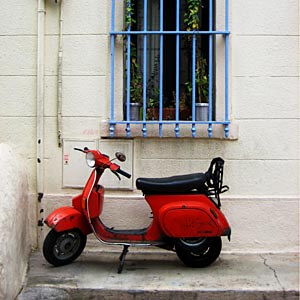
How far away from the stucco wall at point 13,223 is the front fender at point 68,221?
336 millimetres

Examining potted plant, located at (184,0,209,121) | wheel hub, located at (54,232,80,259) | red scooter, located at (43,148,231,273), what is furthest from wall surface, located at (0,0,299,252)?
wheel hub, located at (54,232,80,259)

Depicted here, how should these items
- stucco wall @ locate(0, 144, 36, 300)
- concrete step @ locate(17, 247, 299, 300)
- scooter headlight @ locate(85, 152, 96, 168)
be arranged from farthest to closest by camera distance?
scooter headlight @ locate(85, 152, 96, 168)
concrete step @ locate(17, 247, 299, 300)
stucco wall @ locate(0, 144, 36, 300)

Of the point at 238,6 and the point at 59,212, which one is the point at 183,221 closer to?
the point at 59,212

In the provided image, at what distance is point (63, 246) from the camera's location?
454cm

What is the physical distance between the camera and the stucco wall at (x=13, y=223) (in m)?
3.87

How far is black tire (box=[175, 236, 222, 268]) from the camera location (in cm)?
443

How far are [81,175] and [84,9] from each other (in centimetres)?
185

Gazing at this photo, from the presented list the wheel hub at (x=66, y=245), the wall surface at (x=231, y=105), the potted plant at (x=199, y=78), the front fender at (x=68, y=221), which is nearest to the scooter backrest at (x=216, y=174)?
the wall surface at (x=231, y=105)

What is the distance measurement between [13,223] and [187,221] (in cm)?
160

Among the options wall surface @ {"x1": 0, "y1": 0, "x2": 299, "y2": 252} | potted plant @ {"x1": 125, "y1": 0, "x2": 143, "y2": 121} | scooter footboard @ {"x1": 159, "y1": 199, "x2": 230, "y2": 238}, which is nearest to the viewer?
scooter footboard @ {"x1": 159, "y1": 199, "x2": 230, "y2": 238}

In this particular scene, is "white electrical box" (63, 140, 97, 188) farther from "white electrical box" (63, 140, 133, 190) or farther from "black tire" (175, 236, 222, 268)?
"black tire" (175, 236, 222, 268)

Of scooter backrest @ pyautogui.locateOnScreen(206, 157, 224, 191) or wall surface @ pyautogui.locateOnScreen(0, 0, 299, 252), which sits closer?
scooter backrest @ pyautogui.locateOnScreen(206, 157, 224, 191)

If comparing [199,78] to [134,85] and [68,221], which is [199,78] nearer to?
[134,85]

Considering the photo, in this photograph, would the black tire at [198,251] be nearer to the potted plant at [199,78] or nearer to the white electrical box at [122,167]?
the white electrical box at [122,167]
